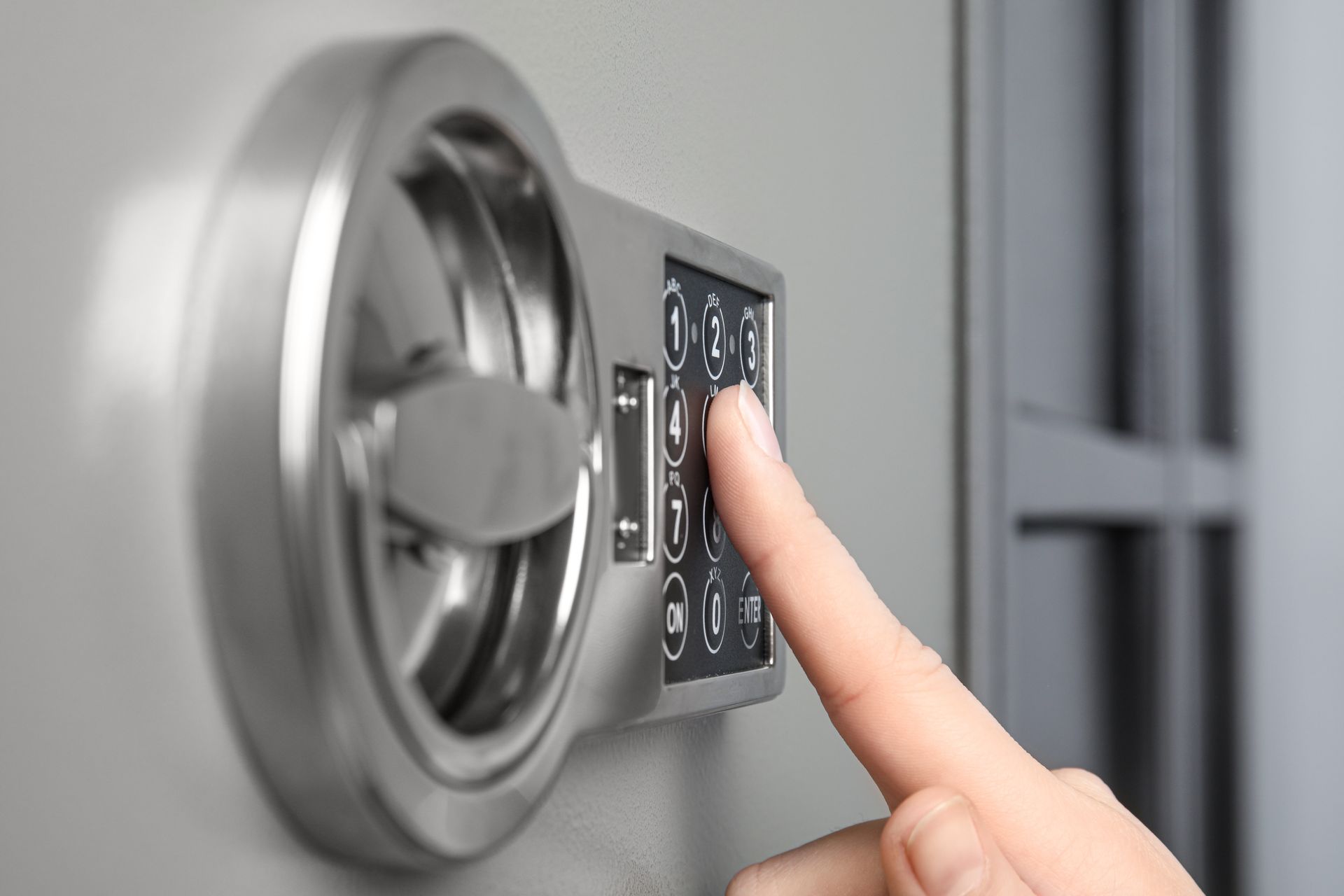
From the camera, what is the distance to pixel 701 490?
0.32m

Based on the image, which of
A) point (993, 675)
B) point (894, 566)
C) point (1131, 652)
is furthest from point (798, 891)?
point (1131, 652)

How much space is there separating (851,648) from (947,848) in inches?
2.5

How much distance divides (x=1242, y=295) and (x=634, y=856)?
1102 millimetres

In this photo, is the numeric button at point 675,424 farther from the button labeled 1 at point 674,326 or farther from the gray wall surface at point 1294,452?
the gray wall surface at point 1294,452

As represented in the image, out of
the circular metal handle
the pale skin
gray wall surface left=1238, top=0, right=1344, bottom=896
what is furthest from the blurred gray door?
the circular metal handle

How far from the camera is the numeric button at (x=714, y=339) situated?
1.05 feet

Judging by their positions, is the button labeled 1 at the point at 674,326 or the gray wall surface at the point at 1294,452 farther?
the gray wall surface at the point at 1294,452

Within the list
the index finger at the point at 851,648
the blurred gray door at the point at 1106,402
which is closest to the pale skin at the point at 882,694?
the index finger at the point at 851,648

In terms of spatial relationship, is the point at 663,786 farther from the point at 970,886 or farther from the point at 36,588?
the point at 36,588

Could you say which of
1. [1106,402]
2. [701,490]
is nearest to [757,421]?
[701,490]

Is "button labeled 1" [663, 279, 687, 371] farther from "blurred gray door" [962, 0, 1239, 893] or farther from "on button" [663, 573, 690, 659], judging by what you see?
"blurred gray door" [962, 0, 1239, 893]

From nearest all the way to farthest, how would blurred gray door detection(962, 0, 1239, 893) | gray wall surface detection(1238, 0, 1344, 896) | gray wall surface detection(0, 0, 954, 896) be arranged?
gray wall surface detection(0, 0, 954, 896) → blurred gray door detection(962, 0, 1239, 893) → gray wall surface detection(1238, 0, 1344, 896)

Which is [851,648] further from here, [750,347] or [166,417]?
[166,417]

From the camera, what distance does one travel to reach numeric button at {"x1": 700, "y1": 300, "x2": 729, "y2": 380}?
0.32 meters
